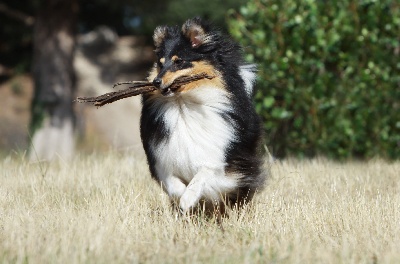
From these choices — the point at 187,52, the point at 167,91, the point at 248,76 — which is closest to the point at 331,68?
the point at 248,76

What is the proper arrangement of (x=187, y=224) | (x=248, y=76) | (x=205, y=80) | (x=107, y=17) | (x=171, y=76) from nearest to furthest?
1. (x=187, y=224)
2. (x=171, y=76)
3. (x=205, y=80)
4. (x=248, y=76)
5. (x=107, y=17)

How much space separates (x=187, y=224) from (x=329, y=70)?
5.14 metres

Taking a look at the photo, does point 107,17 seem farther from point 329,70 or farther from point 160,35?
point 160,35

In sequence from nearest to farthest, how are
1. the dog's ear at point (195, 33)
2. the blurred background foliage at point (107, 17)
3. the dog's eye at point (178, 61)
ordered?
1. the dog's eye at point (178, 61)
2. the dog's ear at point (195, 33)
3. the blurred background foliage at point (107, 17)

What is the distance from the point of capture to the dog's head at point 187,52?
5.00 meters

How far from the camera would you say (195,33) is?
5.19 m

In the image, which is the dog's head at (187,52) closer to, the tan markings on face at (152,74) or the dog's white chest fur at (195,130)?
the tan markings on face at (152,74)

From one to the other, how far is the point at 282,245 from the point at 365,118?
5412 mm

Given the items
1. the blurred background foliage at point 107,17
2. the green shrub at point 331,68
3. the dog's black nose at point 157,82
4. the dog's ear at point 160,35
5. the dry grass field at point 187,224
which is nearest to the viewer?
the dry grass field at point 187,224

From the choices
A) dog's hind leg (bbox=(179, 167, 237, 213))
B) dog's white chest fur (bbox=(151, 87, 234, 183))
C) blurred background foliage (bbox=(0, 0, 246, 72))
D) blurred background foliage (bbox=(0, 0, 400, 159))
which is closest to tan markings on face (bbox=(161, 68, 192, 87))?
dog's white chest fur (bbox=(151, 87, 234, 183))

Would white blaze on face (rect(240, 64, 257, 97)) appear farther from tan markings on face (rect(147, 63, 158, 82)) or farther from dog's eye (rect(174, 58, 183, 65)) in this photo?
tan markings on face (rect(147, 63, 158, 82))

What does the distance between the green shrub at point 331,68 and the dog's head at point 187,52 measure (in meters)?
3.65

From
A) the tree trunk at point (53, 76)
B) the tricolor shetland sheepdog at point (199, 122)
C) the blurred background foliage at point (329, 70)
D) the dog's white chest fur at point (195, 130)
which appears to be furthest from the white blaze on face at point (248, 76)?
the tree trunk at point (53, 76)

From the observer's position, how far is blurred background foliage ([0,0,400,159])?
8.91 meters
